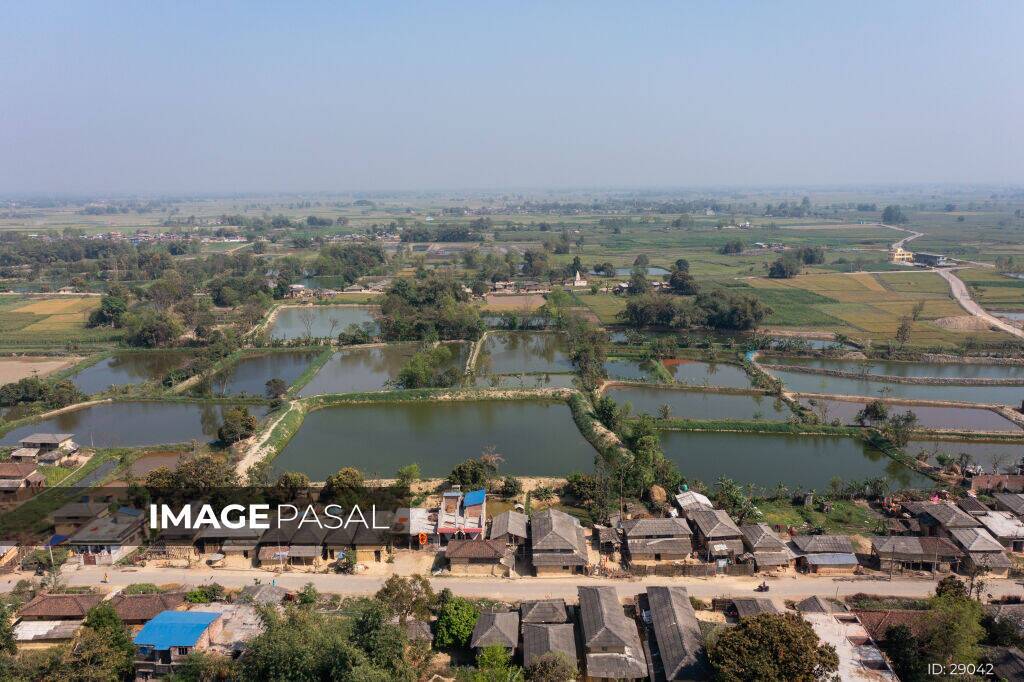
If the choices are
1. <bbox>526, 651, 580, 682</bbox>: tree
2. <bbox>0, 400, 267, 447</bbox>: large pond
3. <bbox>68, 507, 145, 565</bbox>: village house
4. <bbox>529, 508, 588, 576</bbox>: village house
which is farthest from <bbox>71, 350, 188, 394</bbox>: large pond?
<bbox>526, 651, 580, 682</bbox>: tree

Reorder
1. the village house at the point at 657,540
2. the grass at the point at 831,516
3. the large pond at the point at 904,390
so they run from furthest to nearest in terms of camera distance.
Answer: the large pond at the point at 904,390 → the grass at the point at 831,516 → the village house at the point at 657,540

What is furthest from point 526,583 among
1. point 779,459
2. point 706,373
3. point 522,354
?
point 522,354

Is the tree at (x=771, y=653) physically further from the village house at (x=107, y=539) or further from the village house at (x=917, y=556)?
the village house at (x=107, y=539)

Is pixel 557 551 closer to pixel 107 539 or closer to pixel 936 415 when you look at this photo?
pixel 107 539

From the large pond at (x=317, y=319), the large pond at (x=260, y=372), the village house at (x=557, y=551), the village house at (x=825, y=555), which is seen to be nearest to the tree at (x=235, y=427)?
the large pond at (x=260, y=372)

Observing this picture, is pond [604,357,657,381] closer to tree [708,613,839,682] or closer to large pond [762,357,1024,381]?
large pond [762,357,1024,381]
